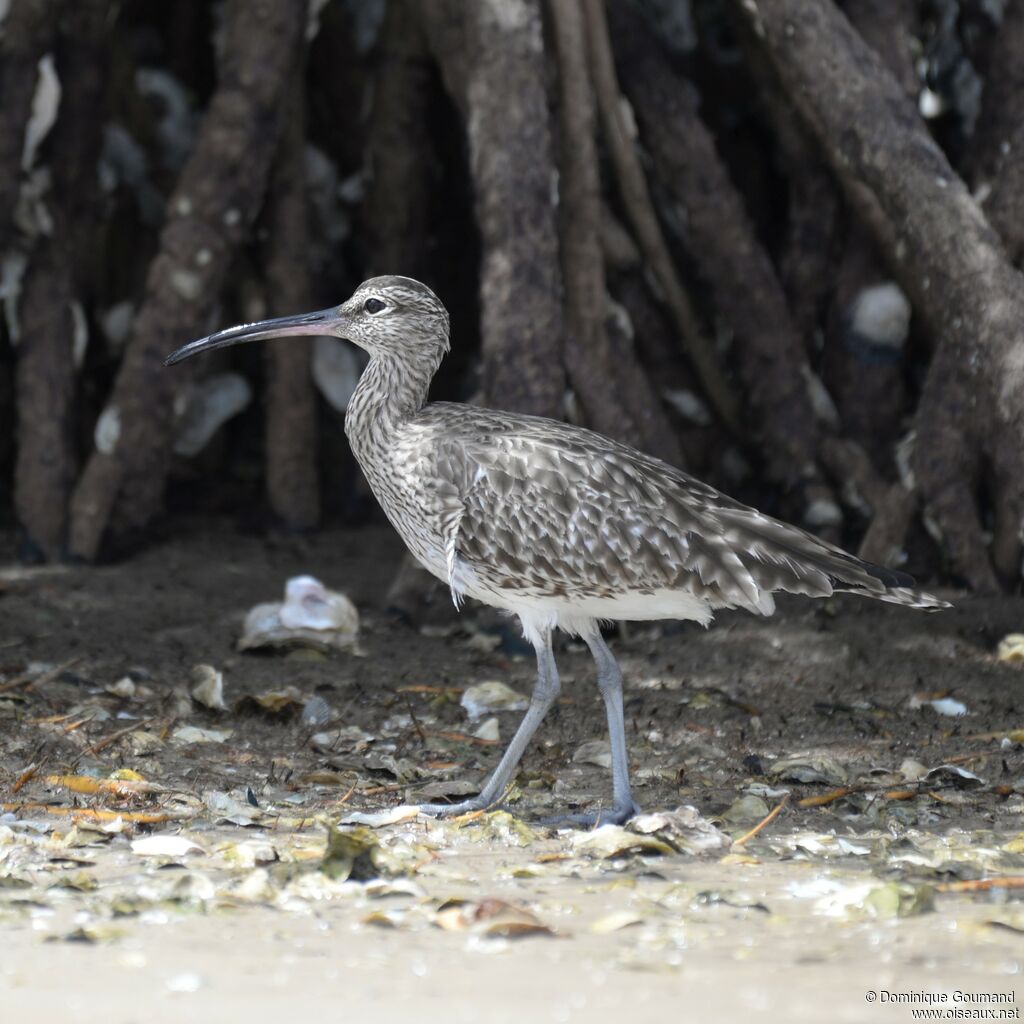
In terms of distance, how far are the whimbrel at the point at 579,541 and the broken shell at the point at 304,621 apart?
1109mm

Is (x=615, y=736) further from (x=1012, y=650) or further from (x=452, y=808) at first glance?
(x=1012, y=650)

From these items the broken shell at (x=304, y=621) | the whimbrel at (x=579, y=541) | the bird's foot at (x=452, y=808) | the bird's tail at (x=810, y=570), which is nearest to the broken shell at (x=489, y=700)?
the whimbrel at (x=579, y=541)

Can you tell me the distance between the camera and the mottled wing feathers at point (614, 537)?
4.97 m

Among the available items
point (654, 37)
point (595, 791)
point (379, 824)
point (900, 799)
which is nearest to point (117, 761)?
point (379, 824)

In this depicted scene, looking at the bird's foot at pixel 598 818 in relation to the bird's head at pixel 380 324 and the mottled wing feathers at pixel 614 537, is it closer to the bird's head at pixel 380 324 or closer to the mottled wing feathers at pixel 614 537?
the mottled wing feathers at pixel 614 537

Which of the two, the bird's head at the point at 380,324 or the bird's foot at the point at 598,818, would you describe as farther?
the bird's head at the point at 380,324

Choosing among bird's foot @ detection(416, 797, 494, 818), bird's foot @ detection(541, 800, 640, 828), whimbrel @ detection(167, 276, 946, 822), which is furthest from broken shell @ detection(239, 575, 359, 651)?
bird's foot @ detection(541, 800, 640, 828)

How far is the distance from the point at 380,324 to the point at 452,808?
5.69 ft

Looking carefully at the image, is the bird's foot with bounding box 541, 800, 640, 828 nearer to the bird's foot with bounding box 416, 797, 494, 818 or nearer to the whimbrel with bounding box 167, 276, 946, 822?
the whimbrel with bounding box 167, 276, 946, 822

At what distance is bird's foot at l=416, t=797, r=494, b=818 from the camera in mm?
4734

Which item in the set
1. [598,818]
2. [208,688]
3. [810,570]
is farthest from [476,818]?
[208,688]

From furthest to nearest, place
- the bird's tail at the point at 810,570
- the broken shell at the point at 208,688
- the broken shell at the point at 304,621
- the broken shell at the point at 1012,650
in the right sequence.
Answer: the broken shell at the point at 304,621
the broken shell at the point at 1012,650
the broken shell at the point at 208,688
the bird's tail at the point at 810,570

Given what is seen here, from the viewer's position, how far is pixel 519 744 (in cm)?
502

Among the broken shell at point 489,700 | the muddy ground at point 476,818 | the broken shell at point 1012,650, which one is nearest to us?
the muddy ground at point 476,818
